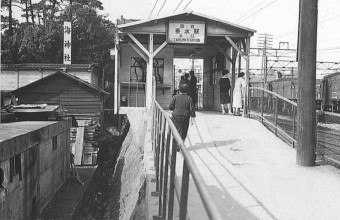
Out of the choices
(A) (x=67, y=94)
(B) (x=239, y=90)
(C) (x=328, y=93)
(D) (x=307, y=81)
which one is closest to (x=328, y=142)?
(D) (x=307, y=81)

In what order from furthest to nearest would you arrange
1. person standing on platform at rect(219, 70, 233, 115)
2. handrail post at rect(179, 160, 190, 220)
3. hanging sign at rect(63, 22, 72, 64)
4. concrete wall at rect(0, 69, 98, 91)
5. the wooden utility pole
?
hanging sign at rect(63, 22, 72, 64) < concrete wall at rect(0, 69, 98, 91) < person standing on platform at rect(219, 70, 233, 115) < the wooden utility pole < handrail post at rect(179, 160, 190, 220)

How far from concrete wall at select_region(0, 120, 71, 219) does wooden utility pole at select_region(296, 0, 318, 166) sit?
249 inches

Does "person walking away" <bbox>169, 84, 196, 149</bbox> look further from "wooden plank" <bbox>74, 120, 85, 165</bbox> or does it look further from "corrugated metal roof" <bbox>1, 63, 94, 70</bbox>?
"corrugated metal roof" <bbox>1, 63, 94, 70</bbox>

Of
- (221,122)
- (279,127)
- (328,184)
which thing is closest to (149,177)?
(328,184)

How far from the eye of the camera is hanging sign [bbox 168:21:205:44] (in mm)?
14250

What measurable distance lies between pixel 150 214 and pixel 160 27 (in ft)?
35.1

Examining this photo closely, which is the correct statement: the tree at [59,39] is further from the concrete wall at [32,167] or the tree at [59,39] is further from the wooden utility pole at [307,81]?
the wooden utility pole at [307,81]

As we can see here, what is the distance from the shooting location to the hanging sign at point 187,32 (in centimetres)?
1425

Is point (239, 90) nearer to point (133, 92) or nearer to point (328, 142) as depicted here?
point (133, 92)

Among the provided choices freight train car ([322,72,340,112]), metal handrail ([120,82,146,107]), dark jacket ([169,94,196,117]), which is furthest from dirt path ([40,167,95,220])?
freight train car ([322,72,340,112])

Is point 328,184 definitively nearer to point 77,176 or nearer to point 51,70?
point 77,176

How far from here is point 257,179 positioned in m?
6.43

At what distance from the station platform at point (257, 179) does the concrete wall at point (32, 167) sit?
4284mm

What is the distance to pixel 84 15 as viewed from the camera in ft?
114
